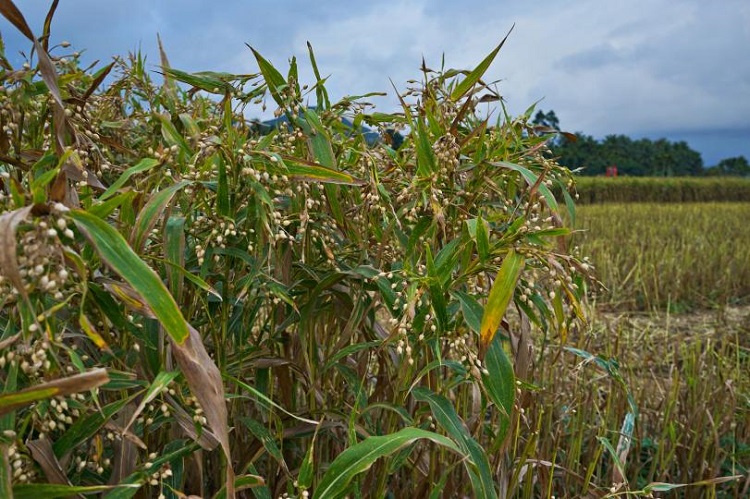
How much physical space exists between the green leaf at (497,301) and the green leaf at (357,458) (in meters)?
0.18

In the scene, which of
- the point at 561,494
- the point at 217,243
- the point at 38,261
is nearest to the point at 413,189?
the point at 217,243

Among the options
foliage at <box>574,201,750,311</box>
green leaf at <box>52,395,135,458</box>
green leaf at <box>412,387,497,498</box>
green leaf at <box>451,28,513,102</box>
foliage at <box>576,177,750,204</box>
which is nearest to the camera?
green leaf at <box>52,395,135,458</box>

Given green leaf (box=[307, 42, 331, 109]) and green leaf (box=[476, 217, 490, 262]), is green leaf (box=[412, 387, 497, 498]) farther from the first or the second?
green leaf (box=[307, 42, 331, 109])

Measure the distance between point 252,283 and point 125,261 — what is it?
17.3 inches

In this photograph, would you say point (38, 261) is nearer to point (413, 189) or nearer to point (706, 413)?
point (413, 189)

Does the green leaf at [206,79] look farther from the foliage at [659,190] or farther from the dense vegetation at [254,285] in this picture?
the foliage at [659,190]

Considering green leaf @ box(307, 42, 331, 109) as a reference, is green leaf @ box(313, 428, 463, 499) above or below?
below

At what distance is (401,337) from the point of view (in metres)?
1.13

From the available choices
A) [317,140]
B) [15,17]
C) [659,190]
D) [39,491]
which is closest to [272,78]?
[317,140]

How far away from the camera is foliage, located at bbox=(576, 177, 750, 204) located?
20922 mm

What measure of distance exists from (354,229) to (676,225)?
9842 mm

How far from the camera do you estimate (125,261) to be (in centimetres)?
82

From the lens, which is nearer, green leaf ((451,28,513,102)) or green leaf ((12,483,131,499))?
green leaf ((12,483,131,499))

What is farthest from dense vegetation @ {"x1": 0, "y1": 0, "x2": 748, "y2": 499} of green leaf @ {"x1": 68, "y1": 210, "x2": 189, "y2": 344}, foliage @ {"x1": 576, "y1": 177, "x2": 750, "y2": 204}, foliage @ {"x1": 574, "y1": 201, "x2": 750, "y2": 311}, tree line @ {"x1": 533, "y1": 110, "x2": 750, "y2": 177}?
tree line @ {"x1": 533, "y1": 110, "x2": 750, "y2": 177}
